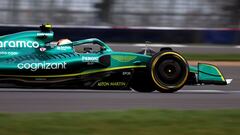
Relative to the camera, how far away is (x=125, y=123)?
253 inches

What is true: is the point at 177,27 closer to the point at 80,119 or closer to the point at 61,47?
the point at 61,47

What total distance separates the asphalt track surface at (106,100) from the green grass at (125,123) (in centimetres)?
88

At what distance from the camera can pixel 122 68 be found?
971 centimetres

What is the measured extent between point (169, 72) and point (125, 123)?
11.8ft

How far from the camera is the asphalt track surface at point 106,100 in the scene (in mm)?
8102

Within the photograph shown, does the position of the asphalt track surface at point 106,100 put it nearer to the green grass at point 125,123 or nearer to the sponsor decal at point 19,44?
the sponsor decal at point 19,44

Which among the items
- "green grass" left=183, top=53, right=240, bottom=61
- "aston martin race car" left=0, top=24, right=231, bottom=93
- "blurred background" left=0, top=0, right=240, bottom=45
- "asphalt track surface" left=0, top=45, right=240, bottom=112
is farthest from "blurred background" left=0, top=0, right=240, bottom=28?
"aston martin race car" left=0, top=24, right=231, bottom=93

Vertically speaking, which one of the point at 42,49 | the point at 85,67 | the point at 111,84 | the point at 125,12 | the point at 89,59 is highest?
the point at 125,12

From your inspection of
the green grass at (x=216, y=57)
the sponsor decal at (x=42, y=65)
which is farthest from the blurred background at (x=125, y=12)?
the sponsor decal at (x=42, y=65)

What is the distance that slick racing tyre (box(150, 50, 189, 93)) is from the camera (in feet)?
32.2

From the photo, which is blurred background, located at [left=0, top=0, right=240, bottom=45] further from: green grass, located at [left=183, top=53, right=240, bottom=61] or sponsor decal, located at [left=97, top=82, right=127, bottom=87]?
sponsor decal, located at [left=97, top=82, right=127, bottom=87]

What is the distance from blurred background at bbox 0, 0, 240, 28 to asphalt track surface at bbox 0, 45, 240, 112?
12577 millimetres

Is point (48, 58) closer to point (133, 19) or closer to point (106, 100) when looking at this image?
point (106, 100)

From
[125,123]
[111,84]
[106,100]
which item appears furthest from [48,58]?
[125,123]
